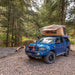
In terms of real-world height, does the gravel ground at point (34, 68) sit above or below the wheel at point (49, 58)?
below

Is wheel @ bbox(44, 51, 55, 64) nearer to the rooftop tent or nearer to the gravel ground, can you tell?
the gravel ground

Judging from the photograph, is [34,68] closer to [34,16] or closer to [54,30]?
[54,30]

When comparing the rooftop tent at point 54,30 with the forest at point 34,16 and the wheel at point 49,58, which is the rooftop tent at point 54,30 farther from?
the forest at point 34,16

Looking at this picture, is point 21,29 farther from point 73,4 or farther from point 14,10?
point 73,4

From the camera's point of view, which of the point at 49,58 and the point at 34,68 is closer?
the point at 34,68

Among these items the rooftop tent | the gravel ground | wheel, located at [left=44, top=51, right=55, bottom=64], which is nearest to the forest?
the rooftop tent

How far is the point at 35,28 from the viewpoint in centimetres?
1167

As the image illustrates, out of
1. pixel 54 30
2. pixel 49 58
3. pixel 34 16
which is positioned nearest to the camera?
pixel 49 58

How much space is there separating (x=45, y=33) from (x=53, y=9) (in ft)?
15.1

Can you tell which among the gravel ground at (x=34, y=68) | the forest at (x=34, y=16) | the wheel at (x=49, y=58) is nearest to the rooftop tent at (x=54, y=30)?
the wheel at (x=49, y=58)

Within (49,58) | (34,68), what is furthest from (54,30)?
(34,68)

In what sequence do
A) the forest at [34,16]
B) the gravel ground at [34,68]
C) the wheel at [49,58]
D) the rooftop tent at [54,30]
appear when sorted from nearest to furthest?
the gravel ground at [34,68] < the wheel at [49,58] < the rooftop tent at [54,30] < the forest at [34,16]

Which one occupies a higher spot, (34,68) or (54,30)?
(54,30)

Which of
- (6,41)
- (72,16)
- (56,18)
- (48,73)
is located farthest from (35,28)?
(48,73)
